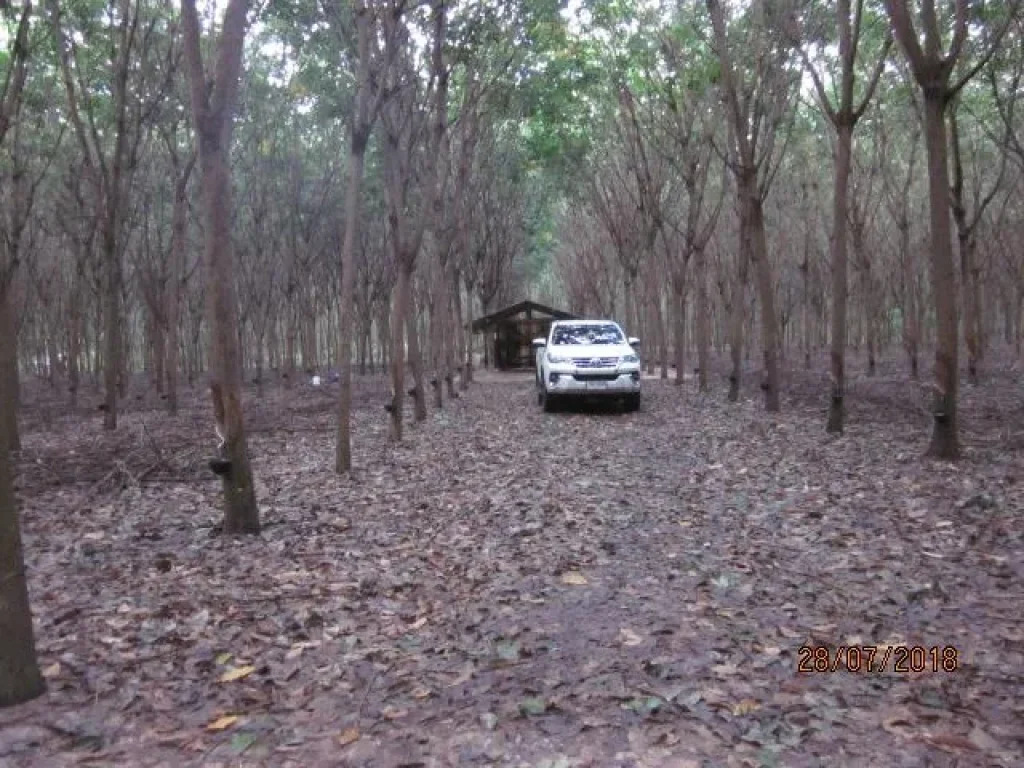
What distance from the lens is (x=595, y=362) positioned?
15125mm

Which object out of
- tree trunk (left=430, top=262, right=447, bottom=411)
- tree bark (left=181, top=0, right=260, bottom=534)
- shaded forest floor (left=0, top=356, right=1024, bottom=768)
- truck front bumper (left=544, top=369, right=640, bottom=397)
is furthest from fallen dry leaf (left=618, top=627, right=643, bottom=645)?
tree trunk (left=430, top=262, right=447, bottom=411)

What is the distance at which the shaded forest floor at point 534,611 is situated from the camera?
11.0ft

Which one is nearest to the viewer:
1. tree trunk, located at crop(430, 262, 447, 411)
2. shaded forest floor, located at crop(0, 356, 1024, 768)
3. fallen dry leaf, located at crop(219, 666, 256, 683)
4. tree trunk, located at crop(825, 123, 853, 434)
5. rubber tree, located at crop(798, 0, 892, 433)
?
shaded forest floor, located at crop(0, 356, 1024, 768)

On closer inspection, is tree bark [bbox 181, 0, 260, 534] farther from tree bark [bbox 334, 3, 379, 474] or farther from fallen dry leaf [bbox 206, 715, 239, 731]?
fallen dry leaf [bbox 206, 715, 239, 731]

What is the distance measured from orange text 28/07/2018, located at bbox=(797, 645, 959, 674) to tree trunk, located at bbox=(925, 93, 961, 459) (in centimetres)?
511

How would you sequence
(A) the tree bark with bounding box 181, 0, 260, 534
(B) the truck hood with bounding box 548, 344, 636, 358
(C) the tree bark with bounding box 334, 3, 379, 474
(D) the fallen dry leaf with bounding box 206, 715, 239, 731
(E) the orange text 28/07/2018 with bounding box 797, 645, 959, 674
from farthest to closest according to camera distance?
1. (B) the truck hood with bounding box 548, 344, 636, 358
2. (C) the tree bark with bounding box 334, 3, 379, 474
3. (A) the tree bark with bounding box 181, 0, 260, 534
4. (E) the orange text 28/07/2018 with bounding box 797, 645, 959, 674
5. (D) the fallen dry leaf with bounding box 206, 715, 239, 731

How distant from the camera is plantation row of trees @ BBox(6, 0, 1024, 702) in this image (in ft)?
27.1

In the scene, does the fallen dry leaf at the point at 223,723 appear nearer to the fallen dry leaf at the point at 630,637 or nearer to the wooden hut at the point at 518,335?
the fallen dry leaf at the point at 630,637

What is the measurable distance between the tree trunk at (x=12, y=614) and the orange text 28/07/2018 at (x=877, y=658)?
3.77 metres

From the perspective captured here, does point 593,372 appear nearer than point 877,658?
No

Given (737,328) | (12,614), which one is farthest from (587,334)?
(12,614)

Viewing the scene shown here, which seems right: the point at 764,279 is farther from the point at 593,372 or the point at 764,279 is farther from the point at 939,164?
the point at 939,164

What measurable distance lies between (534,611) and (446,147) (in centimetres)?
1364

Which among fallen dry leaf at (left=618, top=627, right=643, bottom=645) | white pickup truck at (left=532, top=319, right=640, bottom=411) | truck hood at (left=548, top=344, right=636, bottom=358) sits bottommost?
fallen dry leaf at (left=618, top=627, right=643, bottom=645)
